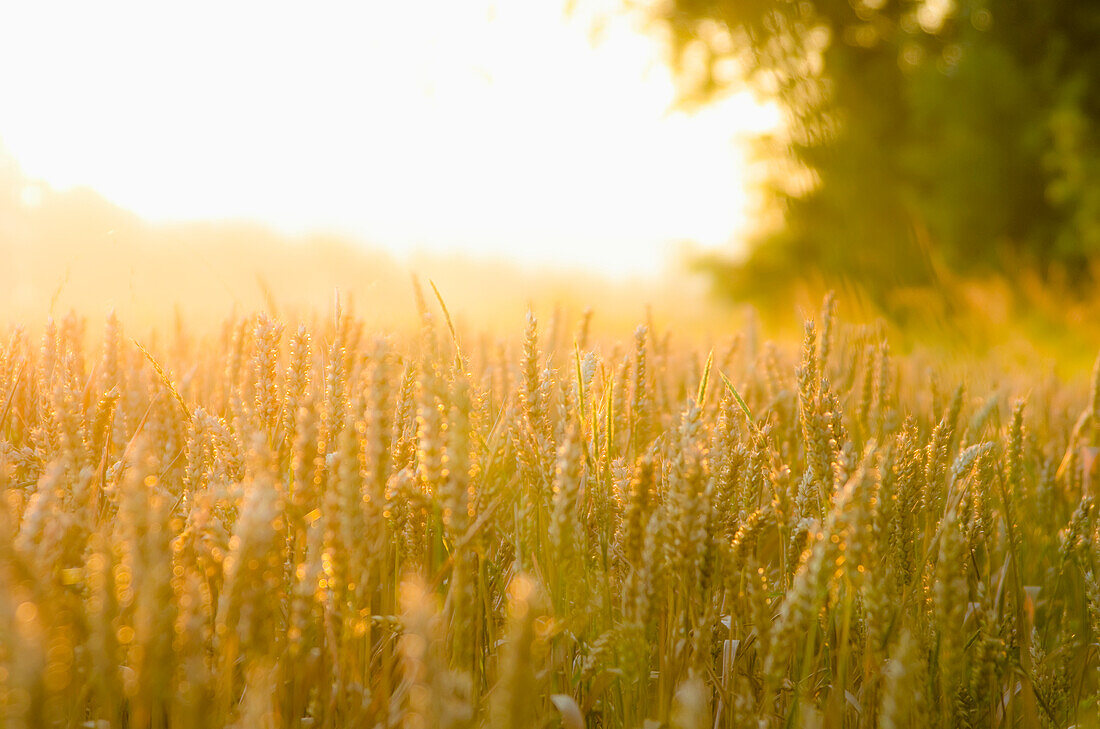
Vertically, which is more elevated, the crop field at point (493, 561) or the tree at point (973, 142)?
the tree at point (973, 142)

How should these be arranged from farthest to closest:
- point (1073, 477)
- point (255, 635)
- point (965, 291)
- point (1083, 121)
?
point (965, 291), point (1083, 121), point (1073, 477), point (255, 635)

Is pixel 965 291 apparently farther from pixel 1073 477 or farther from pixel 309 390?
pixel 309 390

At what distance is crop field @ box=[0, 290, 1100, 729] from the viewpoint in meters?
0.77

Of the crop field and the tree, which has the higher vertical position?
the tree

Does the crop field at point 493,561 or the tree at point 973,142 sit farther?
the tree at point 973,142

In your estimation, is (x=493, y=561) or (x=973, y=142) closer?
(x=493, y=561)

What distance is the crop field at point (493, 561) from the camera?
0.77 m

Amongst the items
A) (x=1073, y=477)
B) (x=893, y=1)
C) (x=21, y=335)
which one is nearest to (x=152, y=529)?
(x=21, y=335)

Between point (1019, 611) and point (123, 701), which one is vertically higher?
point (1019, 611)

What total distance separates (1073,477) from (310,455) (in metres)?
1.92

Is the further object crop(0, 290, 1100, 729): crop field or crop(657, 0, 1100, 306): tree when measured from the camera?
crop(657, 0, 1100, 306): tree

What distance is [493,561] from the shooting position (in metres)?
1.39

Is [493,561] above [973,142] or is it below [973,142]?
below

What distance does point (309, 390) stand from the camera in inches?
52.8
